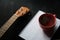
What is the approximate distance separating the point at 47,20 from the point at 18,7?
205 mm

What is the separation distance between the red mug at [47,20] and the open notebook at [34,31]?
4 centimetres

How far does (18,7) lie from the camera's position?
3.11ft

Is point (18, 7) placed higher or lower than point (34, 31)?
higher

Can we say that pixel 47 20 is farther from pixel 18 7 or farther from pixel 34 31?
pixel 18 7

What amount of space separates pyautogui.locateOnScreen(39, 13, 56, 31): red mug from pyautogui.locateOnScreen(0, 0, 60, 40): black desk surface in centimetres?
6

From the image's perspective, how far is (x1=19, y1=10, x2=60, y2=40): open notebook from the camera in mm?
834

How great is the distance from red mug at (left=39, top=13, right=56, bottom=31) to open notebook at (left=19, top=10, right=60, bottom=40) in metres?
0.04

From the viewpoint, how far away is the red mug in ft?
2.65

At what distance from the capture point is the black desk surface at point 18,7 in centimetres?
85

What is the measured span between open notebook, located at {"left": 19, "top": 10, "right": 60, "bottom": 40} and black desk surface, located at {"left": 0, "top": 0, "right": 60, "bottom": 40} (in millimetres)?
23

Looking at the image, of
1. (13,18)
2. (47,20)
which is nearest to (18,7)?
(13,18)

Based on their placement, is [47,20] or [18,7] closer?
[47,20]

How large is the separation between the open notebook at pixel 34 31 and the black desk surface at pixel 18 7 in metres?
0.02

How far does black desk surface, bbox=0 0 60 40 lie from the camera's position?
0.85 m
